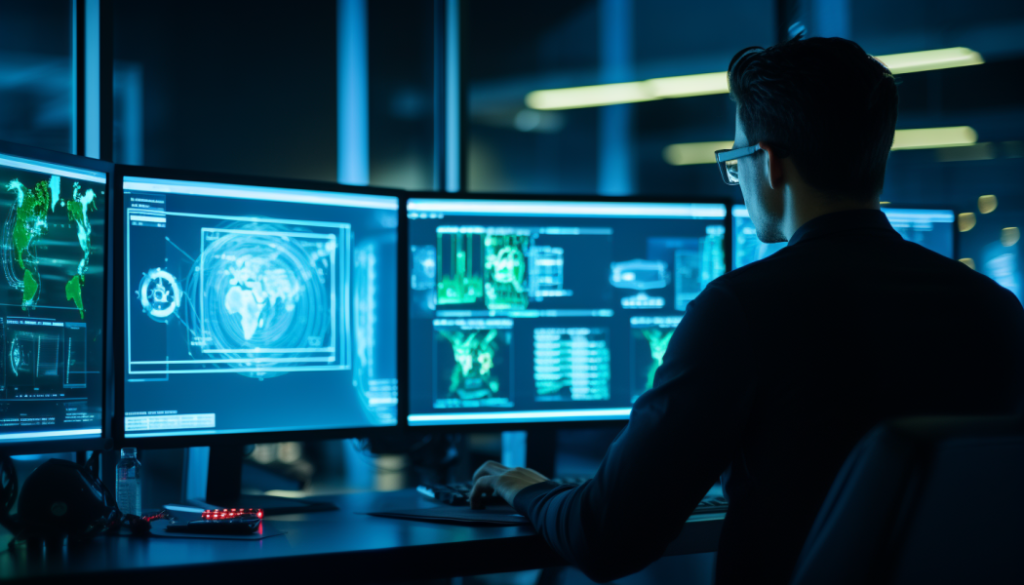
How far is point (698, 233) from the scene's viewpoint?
1843 mm

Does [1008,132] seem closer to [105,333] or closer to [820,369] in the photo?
[820,369]

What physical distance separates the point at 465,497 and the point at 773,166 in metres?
0.80

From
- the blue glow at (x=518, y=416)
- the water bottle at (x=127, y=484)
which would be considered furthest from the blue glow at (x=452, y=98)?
the water bottle at (x=127, y=484)

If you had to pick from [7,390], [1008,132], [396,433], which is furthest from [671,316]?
[1008,132]

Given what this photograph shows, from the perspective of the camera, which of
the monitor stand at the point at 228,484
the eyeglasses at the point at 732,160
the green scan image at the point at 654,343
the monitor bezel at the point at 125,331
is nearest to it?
the eyeglasses at the point at 732,160

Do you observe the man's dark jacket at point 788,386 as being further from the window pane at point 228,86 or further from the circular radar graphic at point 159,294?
the window pane at point 228,86

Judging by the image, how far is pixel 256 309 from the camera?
4.93 feet

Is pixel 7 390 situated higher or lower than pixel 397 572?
higher

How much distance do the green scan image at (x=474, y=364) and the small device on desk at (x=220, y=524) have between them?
0.55 meters

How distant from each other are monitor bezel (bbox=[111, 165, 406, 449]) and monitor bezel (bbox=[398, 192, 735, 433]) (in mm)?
10

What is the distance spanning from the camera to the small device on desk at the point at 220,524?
1199 millimetres

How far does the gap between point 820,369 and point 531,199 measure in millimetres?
953

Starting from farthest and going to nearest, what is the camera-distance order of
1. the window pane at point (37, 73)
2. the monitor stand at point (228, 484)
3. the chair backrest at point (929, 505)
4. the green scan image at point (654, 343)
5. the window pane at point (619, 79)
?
the window pane at point (619, 79) < the green scan image at point (654, 343) < the window pane at point (37, 73) < the monitor stand at point (228, 484) < the chair backrest at point (929, 505)

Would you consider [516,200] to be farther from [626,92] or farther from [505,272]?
[626,92]
